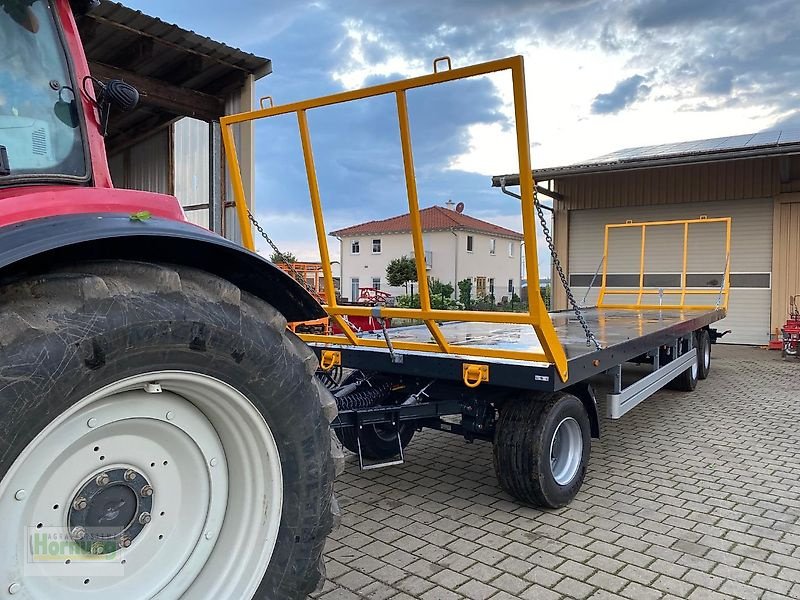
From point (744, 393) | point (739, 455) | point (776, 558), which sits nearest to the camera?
point (776, 558)

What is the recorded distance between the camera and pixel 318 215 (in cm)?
409

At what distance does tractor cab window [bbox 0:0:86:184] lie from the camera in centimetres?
199

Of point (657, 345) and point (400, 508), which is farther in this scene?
point (657, 345)

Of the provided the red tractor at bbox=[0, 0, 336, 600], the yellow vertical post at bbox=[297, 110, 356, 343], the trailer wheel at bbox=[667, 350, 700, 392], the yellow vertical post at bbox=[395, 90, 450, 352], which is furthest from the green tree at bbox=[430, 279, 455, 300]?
the trailer wheel at bbox=[667, 350, 700, 392]

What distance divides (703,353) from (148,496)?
350 inches

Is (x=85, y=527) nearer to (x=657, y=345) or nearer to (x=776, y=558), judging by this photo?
(x=776, y=558)

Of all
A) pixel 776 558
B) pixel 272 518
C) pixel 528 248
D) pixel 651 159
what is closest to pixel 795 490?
pixel 776 558

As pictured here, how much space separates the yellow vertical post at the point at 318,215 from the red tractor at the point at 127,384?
5.50 ft

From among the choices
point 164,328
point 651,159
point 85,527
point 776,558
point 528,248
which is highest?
point 651,159

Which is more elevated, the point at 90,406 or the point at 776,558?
the point at 90,406

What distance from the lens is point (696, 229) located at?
1379 centimetres

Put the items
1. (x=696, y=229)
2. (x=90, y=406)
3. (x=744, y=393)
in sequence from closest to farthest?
(x=90, y=406) < (x=744, y=393) < (x=696, y=229)

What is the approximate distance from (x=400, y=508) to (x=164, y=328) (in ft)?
9.13

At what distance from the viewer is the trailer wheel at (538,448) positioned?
148 inches
